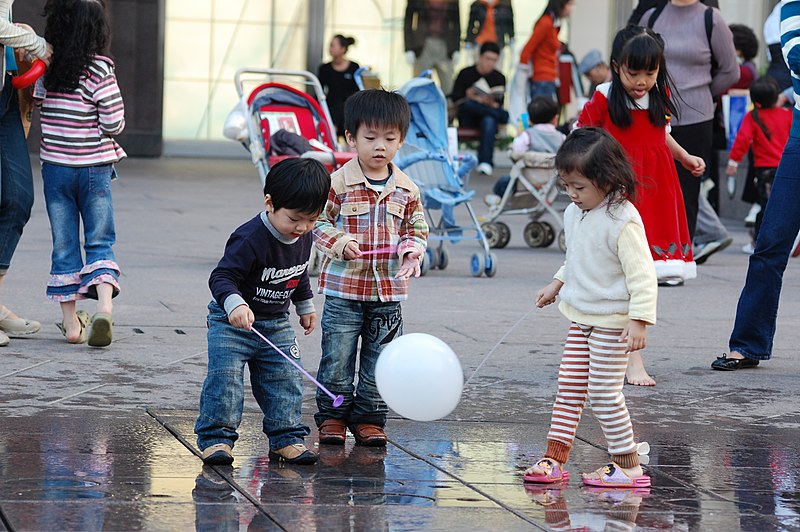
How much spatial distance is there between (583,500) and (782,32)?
9.72ft

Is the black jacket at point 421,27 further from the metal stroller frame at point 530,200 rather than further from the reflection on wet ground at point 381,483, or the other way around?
the reflection on wet ground at point 381,483

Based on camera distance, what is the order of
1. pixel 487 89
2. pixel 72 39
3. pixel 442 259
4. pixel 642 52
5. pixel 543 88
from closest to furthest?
pixel 642 52 → pixel 72 39 → pixel 442 259 → pixel 543 88 → pixel 487 89

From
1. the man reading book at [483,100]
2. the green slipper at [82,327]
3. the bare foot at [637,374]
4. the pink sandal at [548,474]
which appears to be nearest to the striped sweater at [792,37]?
the bare foot at [637,374]

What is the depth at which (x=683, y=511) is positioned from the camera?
3967 mm

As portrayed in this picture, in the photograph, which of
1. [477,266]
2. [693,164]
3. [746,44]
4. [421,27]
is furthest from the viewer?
[421,27]

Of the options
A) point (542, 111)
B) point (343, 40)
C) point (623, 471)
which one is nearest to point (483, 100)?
point (343, 40)

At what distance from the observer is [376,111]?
4.64 meters

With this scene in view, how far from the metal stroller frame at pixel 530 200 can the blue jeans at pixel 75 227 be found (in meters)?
5.22

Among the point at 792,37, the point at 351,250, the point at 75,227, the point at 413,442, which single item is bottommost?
the point at 413,442

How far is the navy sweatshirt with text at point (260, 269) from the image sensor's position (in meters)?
4.27

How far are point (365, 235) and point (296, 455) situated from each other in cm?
86

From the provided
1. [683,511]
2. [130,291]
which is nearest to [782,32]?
[683,511]

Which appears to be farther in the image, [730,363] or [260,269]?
[730,363]

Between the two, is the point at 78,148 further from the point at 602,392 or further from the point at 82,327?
the point at 602,392
